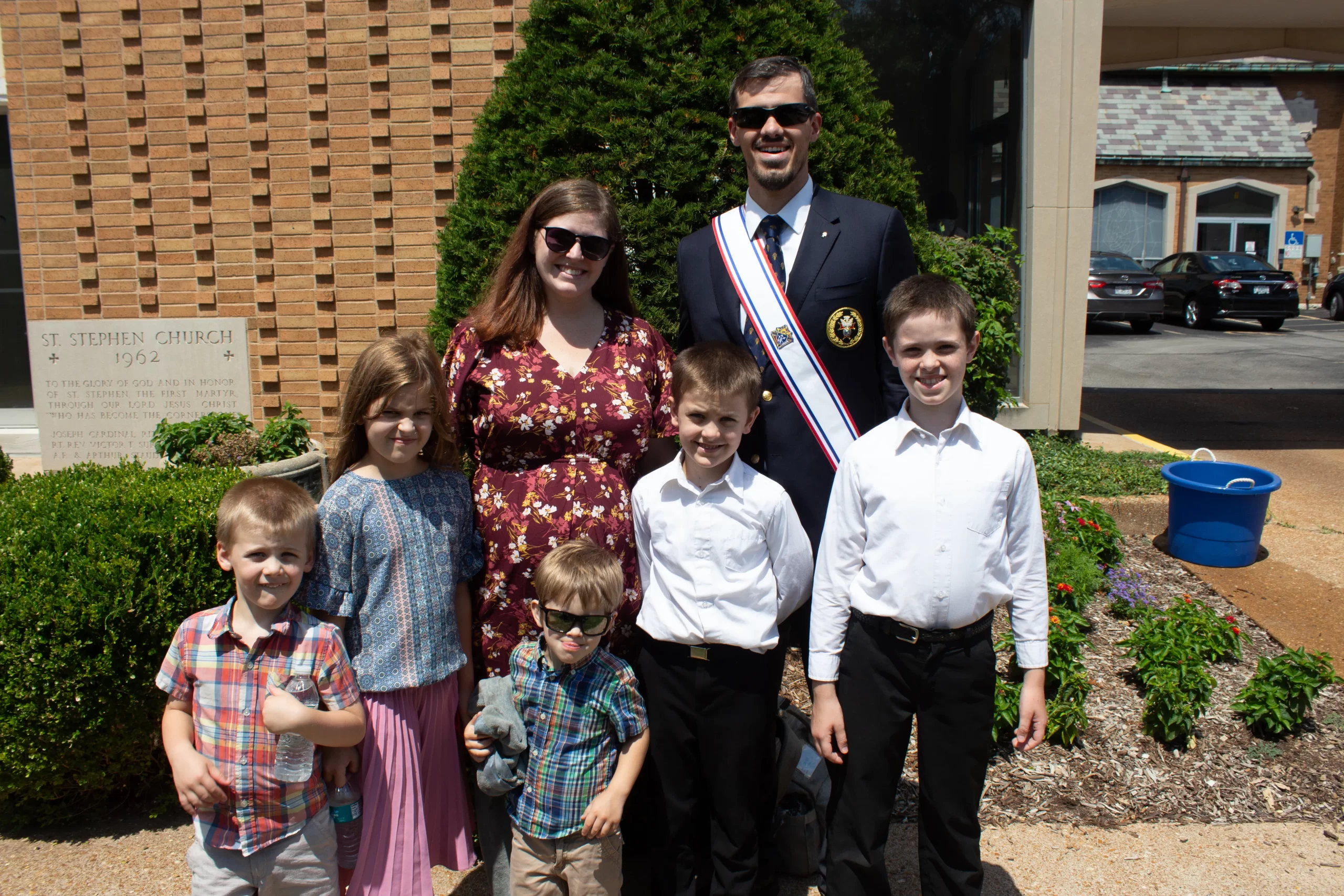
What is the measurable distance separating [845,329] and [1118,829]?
1930 millimetres

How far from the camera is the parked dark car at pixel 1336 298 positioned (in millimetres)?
23453

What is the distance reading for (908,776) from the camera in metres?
3.34

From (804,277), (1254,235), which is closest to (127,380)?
(804,277)

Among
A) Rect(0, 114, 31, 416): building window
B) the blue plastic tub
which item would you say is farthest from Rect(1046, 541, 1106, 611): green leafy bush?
Rect(0, 114, 31, 416): building window

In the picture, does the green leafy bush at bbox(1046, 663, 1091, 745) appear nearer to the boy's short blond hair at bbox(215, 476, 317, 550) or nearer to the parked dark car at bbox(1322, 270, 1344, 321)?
the boy's short blond hair at bbox(215, 476, 317, 550)

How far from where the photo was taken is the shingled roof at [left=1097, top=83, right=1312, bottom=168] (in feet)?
92.8

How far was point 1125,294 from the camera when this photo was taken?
65.8ft

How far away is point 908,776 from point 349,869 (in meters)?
1.97

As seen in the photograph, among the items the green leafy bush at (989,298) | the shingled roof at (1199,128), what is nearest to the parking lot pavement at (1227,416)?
the green leafy bush at (989,298)

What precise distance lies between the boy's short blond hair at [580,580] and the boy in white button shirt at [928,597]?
0.53 metres

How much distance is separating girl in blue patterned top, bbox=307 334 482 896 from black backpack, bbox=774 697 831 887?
1.03m

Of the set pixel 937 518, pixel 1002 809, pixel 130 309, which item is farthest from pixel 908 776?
pixel 130 309

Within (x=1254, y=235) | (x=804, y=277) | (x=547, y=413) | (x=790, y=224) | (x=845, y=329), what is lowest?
(x=547, y=413)

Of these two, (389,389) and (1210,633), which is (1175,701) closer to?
(1210,633)
